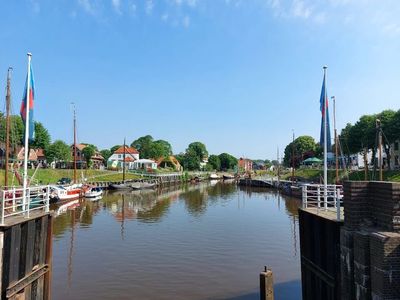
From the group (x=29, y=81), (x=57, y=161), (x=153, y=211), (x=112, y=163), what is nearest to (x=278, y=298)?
(x=29, y=81)

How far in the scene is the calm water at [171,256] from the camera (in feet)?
60.7

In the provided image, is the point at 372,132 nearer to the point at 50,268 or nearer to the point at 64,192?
the point at 64,192

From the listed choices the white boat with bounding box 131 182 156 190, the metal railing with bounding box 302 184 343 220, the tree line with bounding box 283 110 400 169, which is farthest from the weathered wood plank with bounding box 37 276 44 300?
the white boat with bounding box 131 182 156 190

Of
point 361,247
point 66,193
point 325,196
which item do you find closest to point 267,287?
point 361,247

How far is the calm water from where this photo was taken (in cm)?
1852

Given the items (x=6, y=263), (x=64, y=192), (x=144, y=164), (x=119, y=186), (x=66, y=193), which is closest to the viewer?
(x=6, y=263)

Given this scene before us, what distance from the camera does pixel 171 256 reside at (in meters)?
24.8

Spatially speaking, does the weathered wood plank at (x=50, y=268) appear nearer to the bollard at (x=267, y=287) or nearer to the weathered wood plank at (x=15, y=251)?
the weathered wood plank at (x=15, y=251)

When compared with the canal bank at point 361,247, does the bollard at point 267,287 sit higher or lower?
lower

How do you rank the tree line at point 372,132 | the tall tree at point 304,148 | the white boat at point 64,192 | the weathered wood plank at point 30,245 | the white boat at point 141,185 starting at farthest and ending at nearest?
1. the tall tree at point 304,148
2. the white boat at point 141,185
3. the tree line at point 372,132
4. the white boat at point 64,192
5. the weathered wood plank at point 30,245

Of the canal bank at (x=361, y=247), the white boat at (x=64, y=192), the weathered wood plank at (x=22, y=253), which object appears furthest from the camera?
the white boat at (x=64, y=192)

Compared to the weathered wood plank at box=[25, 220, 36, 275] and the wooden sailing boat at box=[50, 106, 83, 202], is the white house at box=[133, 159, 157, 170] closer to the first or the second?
the wooden sailing boat at box=[50, 106, 83, 202]

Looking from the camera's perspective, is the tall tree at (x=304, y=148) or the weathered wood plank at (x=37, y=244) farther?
the tall tree at (x=304, y=148)

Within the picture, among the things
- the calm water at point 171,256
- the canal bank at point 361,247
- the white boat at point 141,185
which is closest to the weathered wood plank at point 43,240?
the calm water at point 171,256
